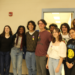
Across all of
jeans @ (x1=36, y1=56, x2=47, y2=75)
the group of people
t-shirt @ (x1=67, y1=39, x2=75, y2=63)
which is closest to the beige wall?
the group of people

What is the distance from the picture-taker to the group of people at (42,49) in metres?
1.58

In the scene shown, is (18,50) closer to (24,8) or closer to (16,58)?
(16,58)

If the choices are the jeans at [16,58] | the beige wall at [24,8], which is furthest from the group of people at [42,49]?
the beige wall at [24,8]

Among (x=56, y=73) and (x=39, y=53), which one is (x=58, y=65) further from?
(x=39, y=53)

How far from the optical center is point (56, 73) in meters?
1.57

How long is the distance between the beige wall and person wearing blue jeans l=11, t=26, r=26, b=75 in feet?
2.29

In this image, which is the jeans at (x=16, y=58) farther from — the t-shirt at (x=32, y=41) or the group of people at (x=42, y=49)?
the t-shirt at (x=32, y=41)

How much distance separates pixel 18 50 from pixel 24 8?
142 centimetres

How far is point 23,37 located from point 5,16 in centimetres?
128

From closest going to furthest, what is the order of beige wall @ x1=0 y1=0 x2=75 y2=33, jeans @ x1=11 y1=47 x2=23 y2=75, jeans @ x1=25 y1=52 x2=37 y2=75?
1. jeans @ x1=25 y1=52 x2=37 y2=75
2. jeans @ x1=11 y1=47 x2=23 y2=75
3. beige wall @ x1=0 y1=0 x2=75 y2=33

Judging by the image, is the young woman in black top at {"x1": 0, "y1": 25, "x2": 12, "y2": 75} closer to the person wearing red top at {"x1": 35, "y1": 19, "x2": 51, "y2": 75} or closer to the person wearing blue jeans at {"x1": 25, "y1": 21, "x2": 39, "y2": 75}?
the person wearing blue jeans at {"x1": 25, "y1": 21, "x2": 39, "y2": 75}

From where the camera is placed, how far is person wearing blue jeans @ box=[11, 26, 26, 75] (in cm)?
219

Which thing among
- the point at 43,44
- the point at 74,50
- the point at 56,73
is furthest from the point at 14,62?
the point at 74,50

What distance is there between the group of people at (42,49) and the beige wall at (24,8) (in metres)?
0.69
